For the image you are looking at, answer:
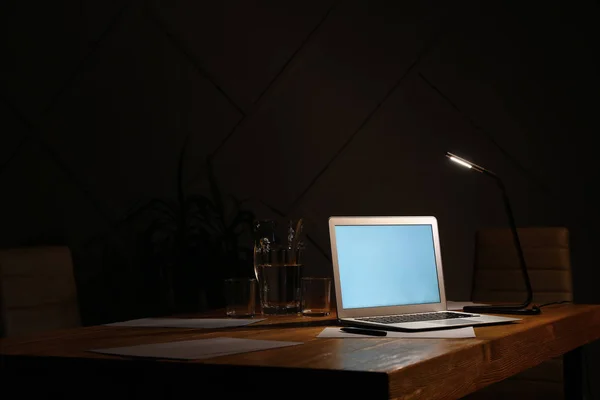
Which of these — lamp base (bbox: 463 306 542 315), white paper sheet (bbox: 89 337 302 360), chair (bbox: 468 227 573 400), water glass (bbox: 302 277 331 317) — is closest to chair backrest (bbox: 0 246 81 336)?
water glass (bbox: 302 277 331 317)

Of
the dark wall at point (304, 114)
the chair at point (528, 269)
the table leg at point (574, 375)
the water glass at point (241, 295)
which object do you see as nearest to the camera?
the water glass at point (241, 295)

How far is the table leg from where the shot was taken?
7.30 feet

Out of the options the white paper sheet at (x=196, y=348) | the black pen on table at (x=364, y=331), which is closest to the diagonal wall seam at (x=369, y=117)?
the black pen on table at (x=364, y=331)

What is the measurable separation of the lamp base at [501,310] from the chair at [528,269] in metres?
0.49

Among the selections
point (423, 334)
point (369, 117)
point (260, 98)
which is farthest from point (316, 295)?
point (260, 98)

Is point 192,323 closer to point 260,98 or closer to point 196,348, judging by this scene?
point 196,348

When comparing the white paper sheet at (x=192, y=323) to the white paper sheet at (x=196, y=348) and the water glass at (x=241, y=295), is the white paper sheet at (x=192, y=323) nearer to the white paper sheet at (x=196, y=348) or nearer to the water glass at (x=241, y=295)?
the water glass at (x=241, y=295)

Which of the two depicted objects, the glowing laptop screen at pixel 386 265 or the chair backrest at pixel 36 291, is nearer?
the glowing laptop screen at pixel 386 265

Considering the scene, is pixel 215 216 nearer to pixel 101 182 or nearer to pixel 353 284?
pixel 101 182

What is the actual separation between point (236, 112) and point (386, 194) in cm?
83

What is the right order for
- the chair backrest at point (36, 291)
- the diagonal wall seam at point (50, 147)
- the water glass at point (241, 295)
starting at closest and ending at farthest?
the water glass at point (241, 295), the chair backrest at point (36, 291), the diagonal wall seam at point (50, 147)

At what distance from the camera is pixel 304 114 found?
390cm

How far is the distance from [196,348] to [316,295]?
0.66 metres

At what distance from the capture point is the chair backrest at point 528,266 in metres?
2.68
